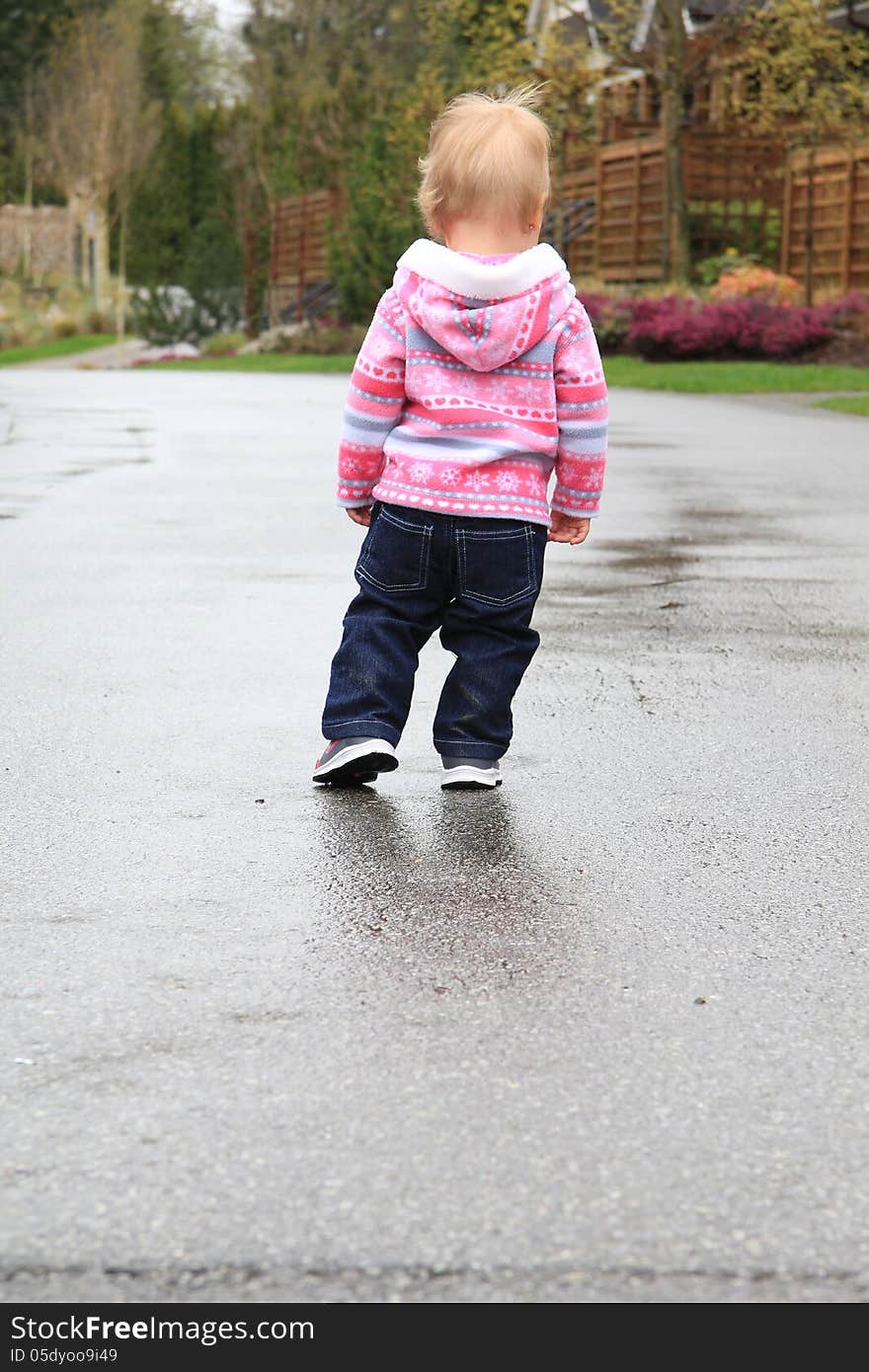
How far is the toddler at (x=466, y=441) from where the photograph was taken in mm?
4105

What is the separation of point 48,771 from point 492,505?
113 cm

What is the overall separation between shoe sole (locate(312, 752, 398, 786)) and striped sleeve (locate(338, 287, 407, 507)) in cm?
57

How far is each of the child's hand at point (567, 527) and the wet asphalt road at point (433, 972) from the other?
0.52 metres

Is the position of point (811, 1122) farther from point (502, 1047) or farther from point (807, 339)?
point (807, 339)

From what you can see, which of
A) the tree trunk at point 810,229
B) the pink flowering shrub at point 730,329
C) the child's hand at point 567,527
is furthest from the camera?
the tree trunk at point 810,229

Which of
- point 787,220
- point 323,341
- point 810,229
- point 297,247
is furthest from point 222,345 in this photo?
point 810,229

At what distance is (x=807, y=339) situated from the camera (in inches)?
1010

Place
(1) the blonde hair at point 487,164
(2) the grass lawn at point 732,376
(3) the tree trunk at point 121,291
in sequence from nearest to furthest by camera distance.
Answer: (1) the blonde hair at point 487,164
(2) the grass lawn at point 732,376
(3) the tree trunk at point 121,291

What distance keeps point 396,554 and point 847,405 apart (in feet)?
46.6

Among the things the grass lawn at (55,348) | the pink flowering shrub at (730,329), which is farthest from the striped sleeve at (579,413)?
the grass lawn at (55,348)

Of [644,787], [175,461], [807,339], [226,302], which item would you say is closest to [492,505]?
[644,787]

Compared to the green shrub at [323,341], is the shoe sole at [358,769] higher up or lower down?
higher up

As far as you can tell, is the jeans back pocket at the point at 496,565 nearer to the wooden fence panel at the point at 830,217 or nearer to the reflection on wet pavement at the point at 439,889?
the reflection on wet pavement at the point at 439,889

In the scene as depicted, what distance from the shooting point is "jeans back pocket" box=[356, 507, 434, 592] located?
4207mm
